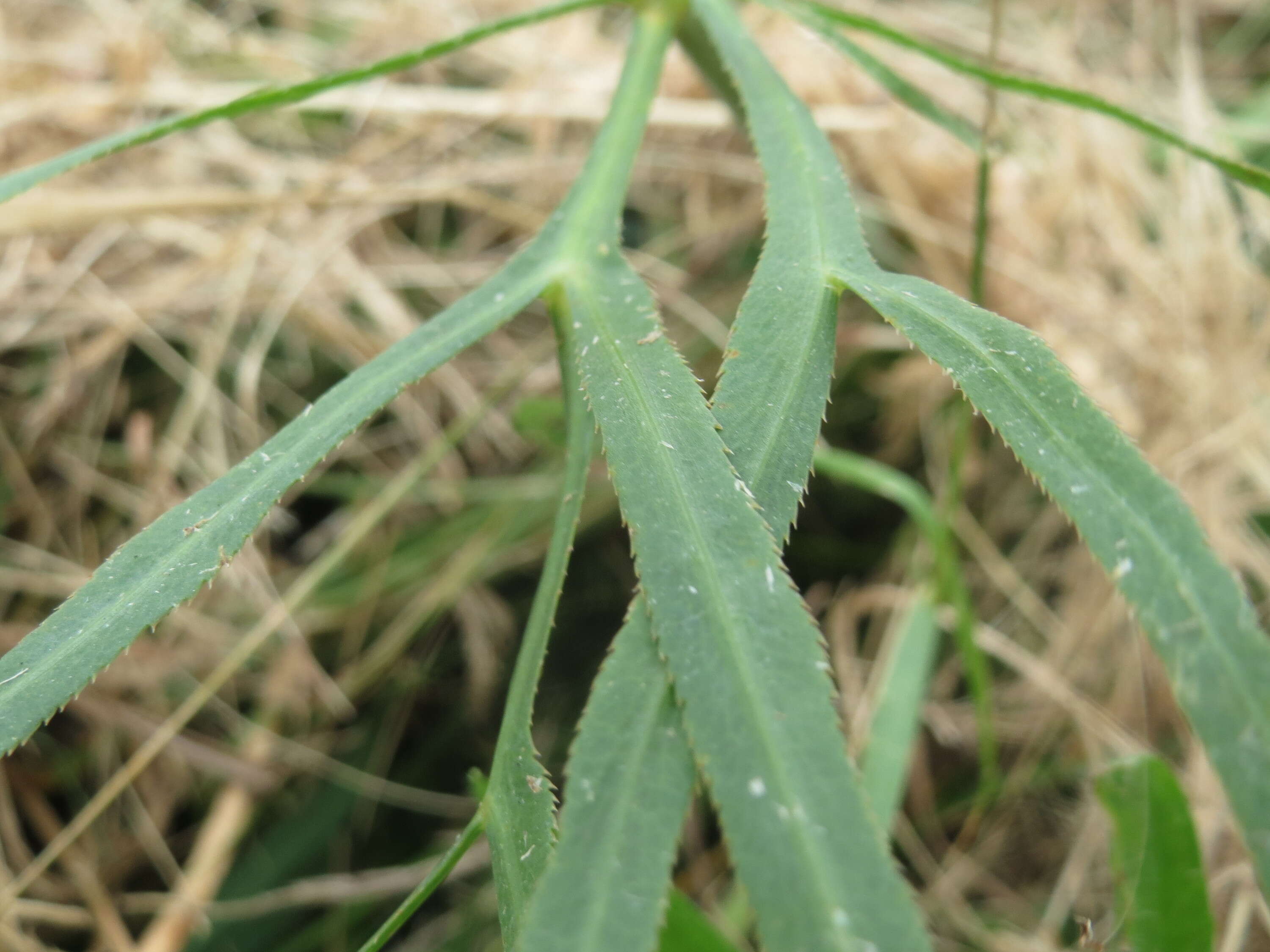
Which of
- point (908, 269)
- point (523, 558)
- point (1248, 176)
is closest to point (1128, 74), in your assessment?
point (908, 269)

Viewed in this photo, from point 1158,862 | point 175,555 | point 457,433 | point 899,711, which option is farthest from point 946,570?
point 175,555

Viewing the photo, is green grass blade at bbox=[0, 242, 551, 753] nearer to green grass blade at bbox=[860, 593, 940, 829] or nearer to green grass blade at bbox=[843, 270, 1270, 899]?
green grass blade at bbox=[843, 270, 1270, 899]

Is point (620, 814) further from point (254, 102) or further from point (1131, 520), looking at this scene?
point (254, 102)

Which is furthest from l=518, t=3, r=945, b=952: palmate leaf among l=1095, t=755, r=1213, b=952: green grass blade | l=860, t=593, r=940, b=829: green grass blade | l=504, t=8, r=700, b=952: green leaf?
l=860, t=593, r=940, b=829: green grass blade

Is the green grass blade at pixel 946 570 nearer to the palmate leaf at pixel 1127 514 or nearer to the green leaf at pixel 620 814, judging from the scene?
the palmate leaf at pixel 1127 514

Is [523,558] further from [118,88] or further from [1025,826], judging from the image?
[118,88]
